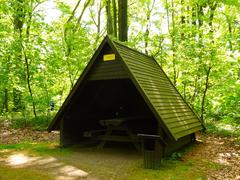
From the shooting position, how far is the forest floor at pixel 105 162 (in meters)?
6.16

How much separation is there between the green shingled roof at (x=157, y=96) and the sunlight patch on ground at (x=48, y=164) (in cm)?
153

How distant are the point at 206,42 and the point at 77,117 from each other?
22.3 feet

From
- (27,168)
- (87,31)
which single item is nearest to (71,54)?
(87,31)

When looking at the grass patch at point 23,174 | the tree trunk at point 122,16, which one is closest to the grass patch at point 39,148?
the grass patch at point 23,174

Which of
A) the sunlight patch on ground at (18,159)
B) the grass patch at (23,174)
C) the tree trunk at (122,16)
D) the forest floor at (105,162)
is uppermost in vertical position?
the tree trunk at (122,16)

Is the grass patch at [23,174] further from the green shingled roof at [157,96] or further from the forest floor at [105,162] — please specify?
the green shingled roof at [157,96]

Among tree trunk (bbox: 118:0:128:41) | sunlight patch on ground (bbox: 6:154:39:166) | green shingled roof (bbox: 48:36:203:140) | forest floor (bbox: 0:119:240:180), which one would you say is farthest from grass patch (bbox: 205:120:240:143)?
sunlight patch on ground (bbox: 6:154:39:166)

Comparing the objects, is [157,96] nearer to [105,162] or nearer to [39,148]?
[105,162]

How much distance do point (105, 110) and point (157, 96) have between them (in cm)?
373

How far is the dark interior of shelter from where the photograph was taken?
9570 millimetres

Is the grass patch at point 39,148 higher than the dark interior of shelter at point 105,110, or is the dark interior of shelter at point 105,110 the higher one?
the dark interior of shelter at point 105,110

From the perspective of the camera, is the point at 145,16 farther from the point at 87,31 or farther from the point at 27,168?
the point at 27,168

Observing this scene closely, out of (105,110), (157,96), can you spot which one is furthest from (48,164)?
(105,110)

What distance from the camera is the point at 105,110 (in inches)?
444
